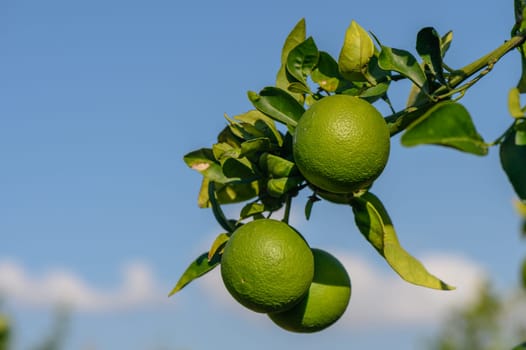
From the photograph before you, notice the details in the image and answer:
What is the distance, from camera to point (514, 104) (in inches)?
39.8

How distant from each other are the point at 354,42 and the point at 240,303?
1.75 feet

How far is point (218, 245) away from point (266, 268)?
160 millimetres

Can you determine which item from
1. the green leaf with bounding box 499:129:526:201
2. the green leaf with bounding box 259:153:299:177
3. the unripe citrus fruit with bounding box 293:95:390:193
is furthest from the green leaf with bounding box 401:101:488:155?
the green leaf with bounding box 259:153:299:177

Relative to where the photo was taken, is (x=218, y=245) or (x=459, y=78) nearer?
(x=459, y=78)

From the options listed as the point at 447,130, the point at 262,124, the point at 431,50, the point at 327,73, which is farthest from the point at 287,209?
the point at 447,130

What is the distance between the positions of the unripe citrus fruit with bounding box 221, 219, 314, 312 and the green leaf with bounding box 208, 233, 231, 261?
53 millimetres

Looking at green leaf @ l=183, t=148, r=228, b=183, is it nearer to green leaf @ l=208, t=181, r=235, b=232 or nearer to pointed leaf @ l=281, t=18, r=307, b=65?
green leaf @ l=208, t=181, r=235, b=232

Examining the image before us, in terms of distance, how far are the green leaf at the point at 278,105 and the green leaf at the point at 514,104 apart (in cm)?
43

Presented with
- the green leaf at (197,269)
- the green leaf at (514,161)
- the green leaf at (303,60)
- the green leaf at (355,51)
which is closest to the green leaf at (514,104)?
the green leaf at (514,161)

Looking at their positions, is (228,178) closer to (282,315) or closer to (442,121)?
(282,315)

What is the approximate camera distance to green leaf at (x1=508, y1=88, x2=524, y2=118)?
3.30 ft

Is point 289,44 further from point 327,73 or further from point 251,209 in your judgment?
point 251,209

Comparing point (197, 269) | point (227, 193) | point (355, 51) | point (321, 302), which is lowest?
point (321, 302)

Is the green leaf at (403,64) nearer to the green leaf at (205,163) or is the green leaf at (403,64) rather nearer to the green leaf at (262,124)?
the green leaf at (262,124)
